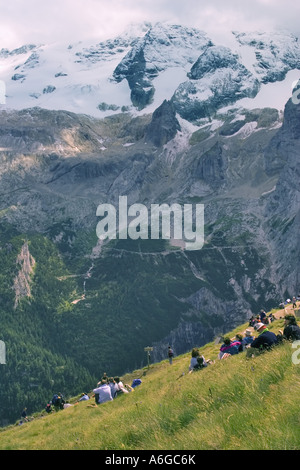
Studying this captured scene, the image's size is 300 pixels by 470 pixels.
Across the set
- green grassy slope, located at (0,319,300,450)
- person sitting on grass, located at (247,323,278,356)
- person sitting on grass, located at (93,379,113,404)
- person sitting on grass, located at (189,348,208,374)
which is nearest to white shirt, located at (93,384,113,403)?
person sitting on grass, located at (93,379,113,404)

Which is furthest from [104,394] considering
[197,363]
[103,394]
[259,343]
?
[259,343]

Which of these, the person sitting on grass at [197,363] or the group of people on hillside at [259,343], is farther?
the person sitting on grass at [197,363]

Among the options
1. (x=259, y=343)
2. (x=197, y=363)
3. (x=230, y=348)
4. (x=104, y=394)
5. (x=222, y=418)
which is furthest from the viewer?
(x=104, y=394)

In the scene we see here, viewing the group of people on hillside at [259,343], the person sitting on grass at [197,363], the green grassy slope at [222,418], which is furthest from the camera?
the person sitting on grass at [197,363]

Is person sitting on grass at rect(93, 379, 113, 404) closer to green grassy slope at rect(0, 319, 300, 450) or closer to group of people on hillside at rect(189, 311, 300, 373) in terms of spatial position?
group of people on hillside at rect(189, 311, 300, 373)

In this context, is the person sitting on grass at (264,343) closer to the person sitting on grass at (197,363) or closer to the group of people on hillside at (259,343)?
the group of people on hillside at (259,343)

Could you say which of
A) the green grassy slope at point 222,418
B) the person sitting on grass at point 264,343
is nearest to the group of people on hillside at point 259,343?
the person sitting on grass at point 264,343

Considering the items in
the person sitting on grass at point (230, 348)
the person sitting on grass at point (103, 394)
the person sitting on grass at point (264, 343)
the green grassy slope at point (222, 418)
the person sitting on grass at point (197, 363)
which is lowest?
the person sitting on grass at point (103, 394)

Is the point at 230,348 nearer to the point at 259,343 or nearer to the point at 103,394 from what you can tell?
the point at 259,343

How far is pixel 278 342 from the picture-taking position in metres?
24.7

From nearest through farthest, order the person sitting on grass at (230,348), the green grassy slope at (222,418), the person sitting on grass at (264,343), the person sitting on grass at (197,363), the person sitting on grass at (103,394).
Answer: the green grassy slope at (222,418) < the person sitting on grass at (264,343) < the person sitting on grass at (197,363) < the person sitting on grass at (230,348) < the person sitting on grass at (103,394)

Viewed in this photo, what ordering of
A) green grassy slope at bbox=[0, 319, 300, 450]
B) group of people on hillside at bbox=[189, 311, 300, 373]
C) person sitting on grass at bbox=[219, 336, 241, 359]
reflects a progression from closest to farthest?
green grassy slope at bbox=[0, 319, 300, 450]
group of people on hillside at bbox=[189, 311, 300, 373]
person sitting on grass at bbox=[219, 336, 241, 359]

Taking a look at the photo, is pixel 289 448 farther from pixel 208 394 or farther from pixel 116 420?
pixel 116 420
